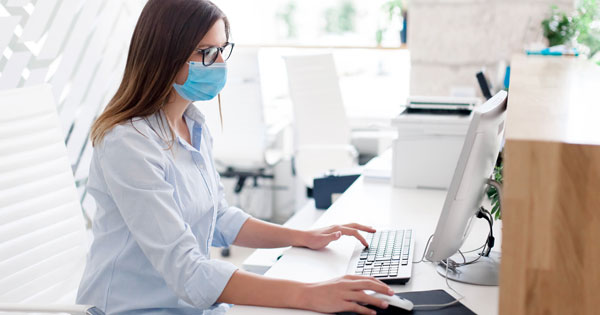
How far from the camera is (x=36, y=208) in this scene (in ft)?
5.36

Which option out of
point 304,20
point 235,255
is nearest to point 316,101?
point 235,255

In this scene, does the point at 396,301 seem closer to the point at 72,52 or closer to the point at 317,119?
the point at 72,52

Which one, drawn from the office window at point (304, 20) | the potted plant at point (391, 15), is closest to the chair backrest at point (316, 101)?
the potted plant at point (391, 15)

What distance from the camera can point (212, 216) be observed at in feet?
5.10

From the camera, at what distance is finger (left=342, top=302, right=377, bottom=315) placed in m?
1.20

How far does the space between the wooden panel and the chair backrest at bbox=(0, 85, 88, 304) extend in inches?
47.9

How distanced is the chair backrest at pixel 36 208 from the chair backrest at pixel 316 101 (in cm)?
210

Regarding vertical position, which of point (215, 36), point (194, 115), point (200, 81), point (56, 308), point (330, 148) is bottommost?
point (330, 148)

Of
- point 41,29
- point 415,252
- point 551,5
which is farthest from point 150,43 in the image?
point 551,5

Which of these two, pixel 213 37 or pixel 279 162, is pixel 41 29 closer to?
pixel 213 37

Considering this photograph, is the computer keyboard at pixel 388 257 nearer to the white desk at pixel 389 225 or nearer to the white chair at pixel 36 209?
the white desk at pixel 389 225

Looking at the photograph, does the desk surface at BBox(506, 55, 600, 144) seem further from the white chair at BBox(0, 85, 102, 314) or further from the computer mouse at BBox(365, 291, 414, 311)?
the white chair at BBox(0, 85, 102, 314)

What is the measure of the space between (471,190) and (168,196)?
64 centimetres

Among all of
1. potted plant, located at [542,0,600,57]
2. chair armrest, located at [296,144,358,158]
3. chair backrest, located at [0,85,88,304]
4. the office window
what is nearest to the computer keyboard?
chair backrest, located at [0,85,88,304]
